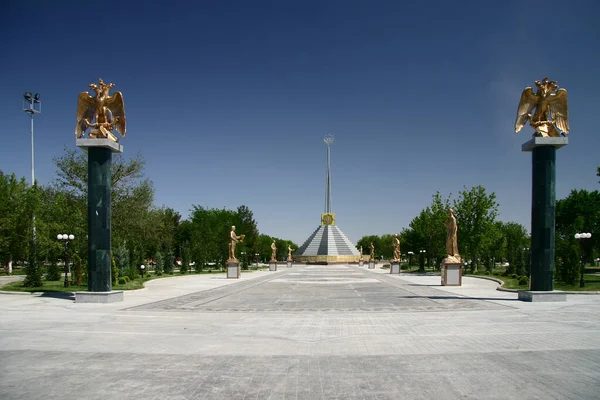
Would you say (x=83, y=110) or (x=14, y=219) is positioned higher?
(x=83, y=110)

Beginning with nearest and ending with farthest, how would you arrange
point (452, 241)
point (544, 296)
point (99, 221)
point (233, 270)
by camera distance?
1. point (544, 296)
2. point (99, 221)
3. point (452, 241)
4. point (233, 270)

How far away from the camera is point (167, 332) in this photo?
11.7 metres

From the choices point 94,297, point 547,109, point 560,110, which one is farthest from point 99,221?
point 560,110

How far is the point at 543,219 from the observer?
18578 mm

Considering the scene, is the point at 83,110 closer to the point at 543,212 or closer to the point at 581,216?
the point at 543,212

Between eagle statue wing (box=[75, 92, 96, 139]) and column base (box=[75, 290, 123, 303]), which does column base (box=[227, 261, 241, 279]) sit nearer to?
column base (box=[75, 290, 123, 303])

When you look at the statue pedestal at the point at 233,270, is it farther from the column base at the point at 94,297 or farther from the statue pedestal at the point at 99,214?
the column base at the point at 94,297

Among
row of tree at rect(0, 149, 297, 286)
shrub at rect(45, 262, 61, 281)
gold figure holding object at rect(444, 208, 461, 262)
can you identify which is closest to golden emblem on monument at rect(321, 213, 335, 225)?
row of tree at rect(0, 149, 297, 286)

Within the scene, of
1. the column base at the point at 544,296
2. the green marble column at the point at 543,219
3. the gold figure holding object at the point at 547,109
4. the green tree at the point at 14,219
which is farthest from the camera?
the green tree at the point at 14,219

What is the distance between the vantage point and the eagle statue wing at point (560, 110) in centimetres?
1900

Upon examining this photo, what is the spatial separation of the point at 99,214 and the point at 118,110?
15.1 ft

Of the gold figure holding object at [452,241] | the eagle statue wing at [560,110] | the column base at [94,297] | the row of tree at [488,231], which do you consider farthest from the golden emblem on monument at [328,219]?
the column base at [94,297]

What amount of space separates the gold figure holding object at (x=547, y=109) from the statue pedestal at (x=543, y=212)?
538mm

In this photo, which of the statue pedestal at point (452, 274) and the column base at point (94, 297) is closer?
the column base at point (94, 297)
